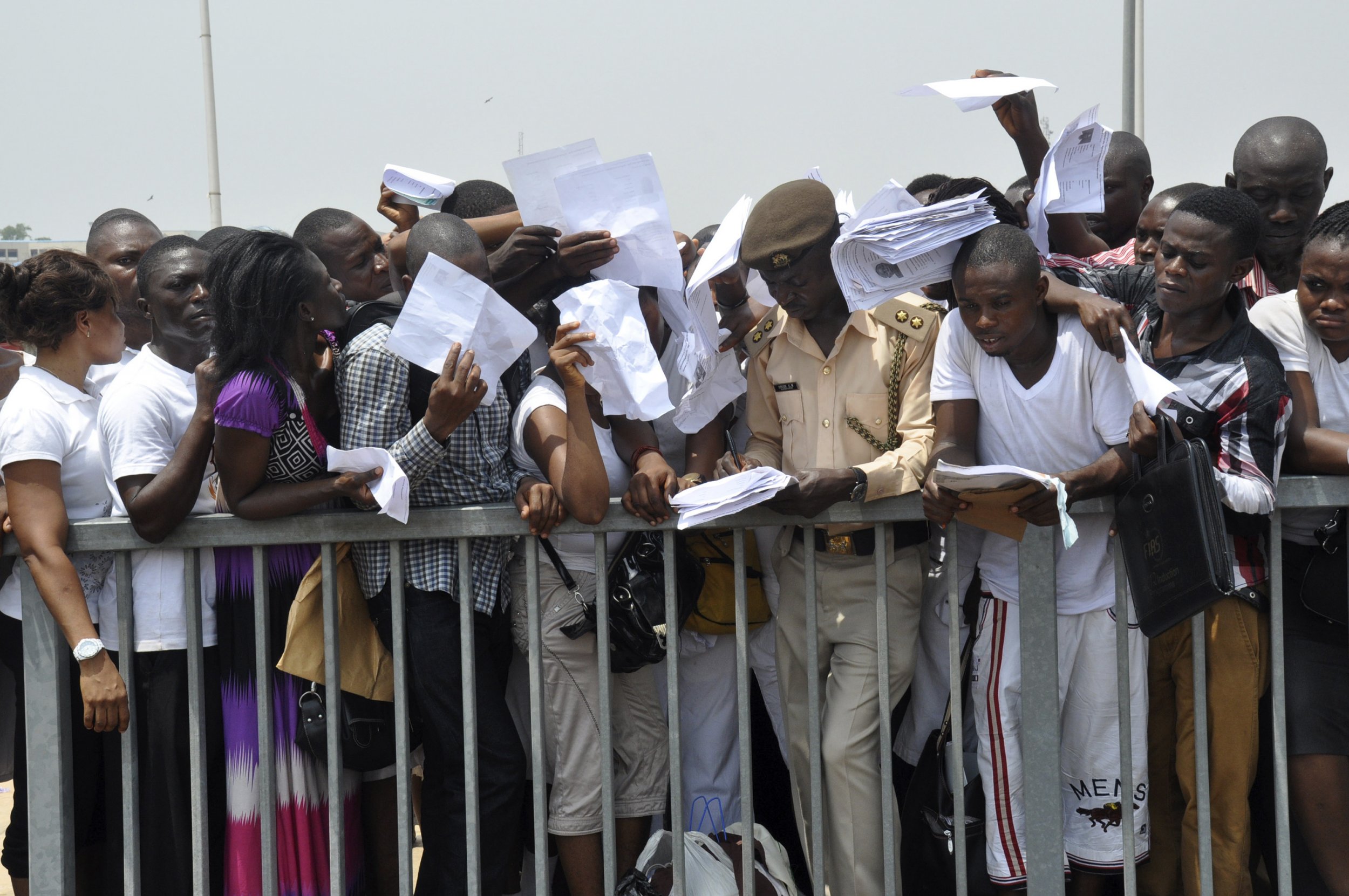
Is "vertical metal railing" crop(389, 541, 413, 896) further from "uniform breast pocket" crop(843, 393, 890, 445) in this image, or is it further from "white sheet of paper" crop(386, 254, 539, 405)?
"uniform breast pocket" crop(843, 393, 890, 445)

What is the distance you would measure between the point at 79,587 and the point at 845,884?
2.29 meters

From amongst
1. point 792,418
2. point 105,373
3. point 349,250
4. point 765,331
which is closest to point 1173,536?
point 792,418

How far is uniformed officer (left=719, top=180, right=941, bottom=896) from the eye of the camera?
319cm

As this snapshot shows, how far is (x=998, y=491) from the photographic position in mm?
2783

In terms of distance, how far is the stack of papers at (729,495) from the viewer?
9.34 ft

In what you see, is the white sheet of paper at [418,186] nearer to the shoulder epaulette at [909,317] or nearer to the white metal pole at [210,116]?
the shoulder epaulette at [909,317]

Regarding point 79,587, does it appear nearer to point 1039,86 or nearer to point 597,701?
point 597,701

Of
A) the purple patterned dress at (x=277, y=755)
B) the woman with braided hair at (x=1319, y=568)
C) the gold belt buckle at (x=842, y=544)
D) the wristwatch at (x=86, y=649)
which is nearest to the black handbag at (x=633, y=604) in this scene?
the gold belt buckle at (x=842, y=544)

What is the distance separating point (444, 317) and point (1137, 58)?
13.0 meters

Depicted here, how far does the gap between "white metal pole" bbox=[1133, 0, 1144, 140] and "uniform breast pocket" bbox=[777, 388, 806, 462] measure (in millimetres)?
11589

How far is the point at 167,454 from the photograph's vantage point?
306cm

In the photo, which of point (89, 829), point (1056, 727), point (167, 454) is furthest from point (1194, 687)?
point (89, 829)

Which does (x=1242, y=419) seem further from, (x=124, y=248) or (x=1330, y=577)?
(x=124, y=248)

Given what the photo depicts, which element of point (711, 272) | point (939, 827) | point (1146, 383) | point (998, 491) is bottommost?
point (939, 827)
